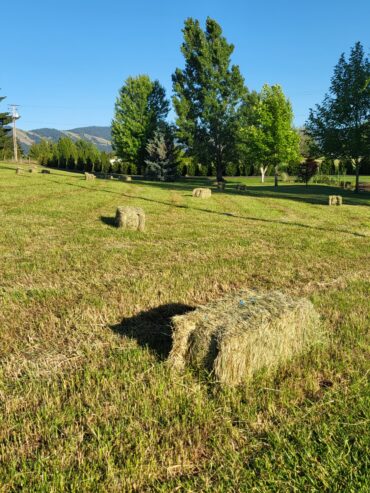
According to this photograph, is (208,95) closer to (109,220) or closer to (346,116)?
(346,116)

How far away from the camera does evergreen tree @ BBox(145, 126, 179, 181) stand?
40.9 metres

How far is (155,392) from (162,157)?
3969 centimetres

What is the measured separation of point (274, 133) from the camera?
34.5 metres

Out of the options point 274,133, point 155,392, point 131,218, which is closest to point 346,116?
point 274,133

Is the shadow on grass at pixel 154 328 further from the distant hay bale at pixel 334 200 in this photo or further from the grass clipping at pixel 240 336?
the distant hay bale at pixel 334 200

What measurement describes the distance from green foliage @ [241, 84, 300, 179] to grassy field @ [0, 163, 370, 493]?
29.6 meters

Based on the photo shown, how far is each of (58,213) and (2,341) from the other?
9.20 m

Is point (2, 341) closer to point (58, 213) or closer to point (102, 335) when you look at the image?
point (102, 335)

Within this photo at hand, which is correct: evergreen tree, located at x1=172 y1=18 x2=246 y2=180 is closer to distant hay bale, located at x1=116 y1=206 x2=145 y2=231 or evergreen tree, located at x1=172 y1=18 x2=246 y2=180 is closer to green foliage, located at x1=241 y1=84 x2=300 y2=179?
→ green foliage, located at x1=241 y1=84 x2=300 y2=179

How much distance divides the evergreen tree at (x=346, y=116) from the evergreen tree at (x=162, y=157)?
57.1ft

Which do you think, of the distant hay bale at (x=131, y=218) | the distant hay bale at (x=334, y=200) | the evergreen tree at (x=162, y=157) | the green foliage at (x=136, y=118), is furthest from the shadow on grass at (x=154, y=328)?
the green foliage at (x=136, y=118)

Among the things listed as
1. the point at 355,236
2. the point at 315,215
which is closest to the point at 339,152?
the point at 315,215

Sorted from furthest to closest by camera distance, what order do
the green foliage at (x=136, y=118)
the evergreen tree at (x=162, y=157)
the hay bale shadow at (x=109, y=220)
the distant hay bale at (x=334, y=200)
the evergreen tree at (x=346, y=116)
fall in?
the green foliage at (x=136, y=118) → the evergreen tree at (x=162, y=157) → the evergreen tree at (x=346, y=116) → the distant hay bale at (x=334, y=200) → the hay bale shadow at (x=109, y=220)

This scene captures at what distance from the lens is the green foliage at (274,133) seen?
34.2 meters
